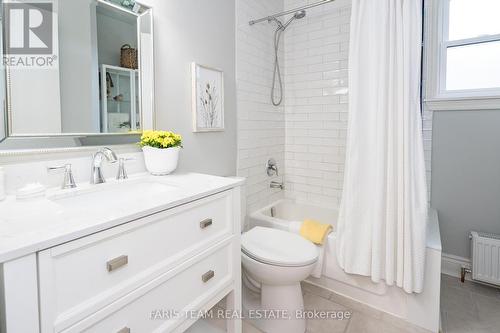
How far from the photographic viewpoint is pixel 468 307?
187 centimetres

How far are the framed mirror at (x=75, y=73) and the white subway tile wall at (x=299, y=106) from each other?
36.1 inches

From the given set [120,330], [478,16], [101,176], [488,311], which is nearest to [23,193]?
[101,176]

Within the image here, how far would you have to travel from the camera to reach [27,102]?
44.2 inches

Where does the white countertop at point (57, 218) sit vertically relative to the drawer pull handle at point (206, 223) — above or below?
above

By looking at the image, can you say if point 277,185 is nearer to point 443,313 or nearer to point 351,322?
point 351,322

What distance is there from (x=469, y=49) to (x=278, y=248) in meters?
2.16

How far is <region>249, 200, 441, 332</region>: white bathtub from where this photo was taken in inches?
64.4

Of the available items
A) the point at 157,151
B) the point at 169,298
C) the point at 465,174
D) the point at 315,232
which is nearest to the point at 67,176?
the point at 157,151

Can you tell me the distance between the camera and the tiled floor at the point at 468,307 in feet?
5.53

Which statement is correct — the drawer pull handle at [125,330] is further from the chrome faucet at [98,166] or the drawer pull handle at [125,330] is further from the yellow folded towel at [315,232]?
the yellow folded towel at [315,232]

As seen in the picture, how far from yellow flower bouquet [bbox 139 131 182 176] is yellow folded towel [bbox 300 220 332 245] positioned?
1.06 meters

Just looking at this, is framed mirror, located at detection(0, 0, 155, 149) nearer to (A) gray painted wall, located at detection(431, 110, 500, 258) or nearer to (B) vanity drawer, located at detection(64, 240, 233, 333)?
(B) vanity drawer, located at detection(64, 240, 233, 333)

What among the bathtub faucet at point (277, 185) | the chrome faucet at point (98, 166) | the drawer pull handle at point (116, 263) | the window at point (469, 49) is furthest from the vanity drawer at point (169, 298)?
the window at point (469, 49)

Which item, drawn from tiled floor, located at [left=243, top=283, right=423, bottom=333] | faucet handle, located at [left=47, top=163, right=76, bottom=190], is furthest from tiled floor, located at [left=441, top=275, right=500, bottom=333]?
faucet handle, located at [left=47, top=163, right=76, bottom=190]
